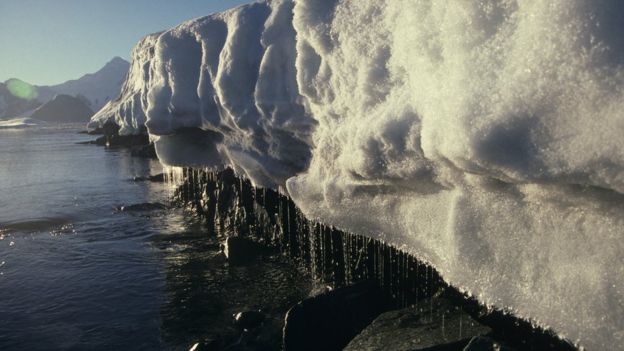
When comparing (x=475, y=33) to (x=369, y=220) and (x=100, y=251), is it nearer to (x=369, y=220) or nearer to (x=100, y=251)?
(x=369, y=220)

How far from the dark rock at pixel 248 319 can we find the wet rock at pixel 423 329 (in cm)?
177

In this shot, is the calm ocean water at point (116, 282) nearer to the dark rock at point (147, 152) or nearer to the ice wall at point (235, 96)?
the ice wall at point (235, 96)

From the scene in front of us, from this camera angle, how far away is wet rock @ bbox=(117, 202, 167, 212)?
13094mm

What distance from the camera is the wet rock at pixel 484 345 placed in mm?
3588

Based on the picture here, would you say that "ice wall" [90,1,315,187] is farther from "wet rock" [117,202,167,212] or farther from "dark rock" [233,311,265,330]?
"wet rock" [117,202,167,212]

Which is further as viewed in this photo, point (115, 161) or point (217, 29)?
point (115, 161)

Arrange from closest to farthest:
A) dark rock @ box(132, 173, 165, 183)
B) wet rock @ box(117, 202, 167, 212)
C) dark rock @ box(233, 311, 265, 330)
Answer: dark rock @ box(233, 311, 265, 330)
wet rock @ box(117, 202, 167, 212)
dark rock @ box(132, 173, 165, 183)

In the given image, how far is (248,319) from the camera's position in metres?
6.05

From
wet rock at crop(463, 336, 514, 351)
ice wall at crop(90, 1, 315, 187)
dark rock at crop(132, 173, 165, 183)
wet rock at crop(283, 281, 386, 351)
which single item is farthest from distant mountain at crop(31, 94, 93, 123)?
wet rock at crop(463, 336, 514, 351)

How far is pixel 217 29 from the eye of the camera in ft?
27.1

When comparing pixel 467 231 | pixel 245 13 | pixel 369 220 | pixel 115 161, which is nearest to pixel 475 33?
pixel 467 231

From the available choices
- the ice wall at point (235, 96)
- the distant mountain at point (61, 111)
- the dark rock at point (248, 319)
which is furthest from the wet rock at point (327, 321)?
the distant mountain at point (61, 111)

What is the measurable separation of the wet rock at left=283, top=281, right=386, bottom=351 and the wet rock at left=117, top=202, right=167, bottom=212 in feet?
29.5

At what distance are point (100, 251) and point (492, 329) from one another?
7.88 m
